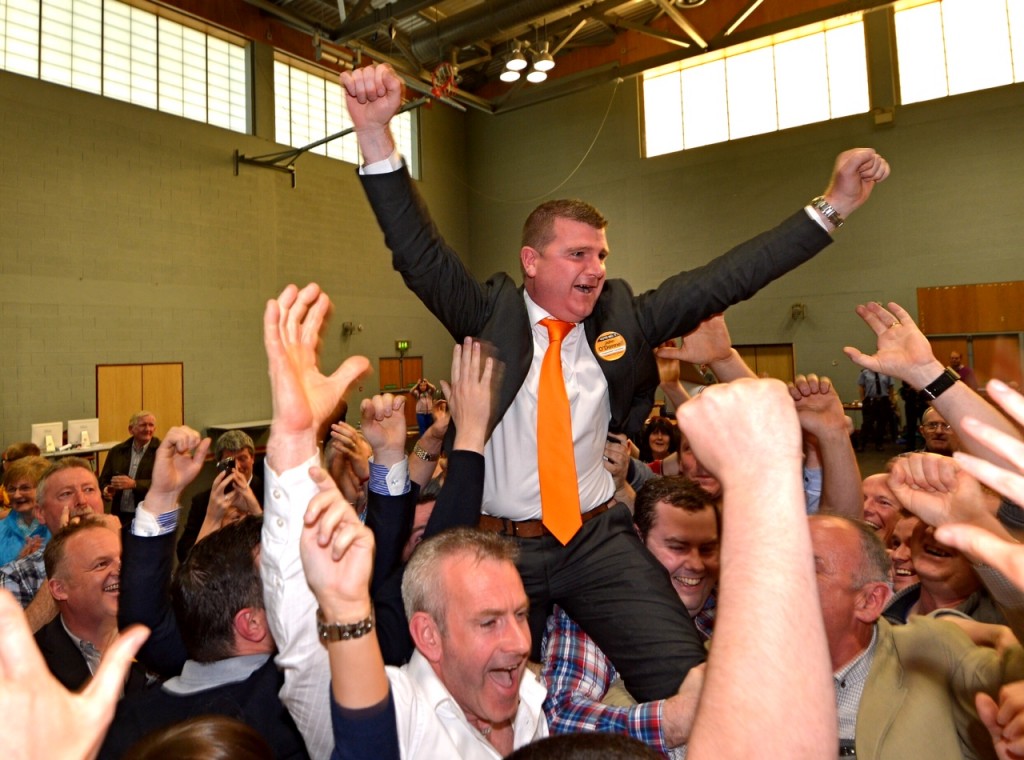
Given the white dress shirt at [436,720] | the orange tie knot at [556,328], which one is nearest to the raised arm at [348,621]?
the white dress shirt at [436,720]

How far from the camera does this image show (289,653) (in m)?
1.39

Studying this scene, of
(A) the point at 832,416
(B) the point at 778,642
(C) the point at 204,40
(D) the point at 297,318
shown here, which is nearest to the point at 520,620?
(D) the point at 297,318

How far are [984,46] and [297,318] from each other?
14.0 meters

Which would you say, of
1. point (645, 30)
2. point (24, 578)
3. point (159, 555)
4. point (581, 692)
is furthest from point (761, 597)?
point (645, 30)

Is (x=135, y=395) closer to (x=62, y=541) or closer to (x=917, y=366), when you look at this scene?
(x=62, y=541)

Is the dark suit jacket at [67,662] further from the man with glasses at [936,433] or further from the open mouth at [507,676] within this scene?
the man with glasses at [936,433]

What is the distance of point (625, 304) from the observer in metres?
2.50

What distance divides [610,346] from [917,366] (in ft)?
3.10

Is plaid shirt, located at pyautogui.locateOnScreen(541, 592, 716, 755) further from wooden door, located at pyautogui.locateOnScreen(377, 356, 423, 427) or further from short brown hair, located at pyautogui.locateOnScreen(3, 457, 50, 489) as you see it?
wooden door, located at pyautogui.locateOnScreen(377, 356, 423, 427)

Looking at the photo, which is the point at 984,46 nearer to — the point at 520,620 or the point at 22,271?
the point at 520,620

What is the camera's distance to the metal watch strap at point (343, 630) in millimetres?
1203

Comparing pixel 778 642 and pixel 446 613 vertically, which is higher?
pixel 778 642

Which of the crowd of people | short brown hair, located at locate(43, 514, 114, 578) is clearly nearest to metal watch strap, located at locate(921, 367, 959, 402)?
the crowd of people

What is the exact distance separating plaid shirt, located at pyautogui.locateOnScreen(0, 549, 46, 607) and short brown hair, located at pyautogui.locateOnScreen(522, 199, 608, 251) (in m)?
2.72
